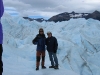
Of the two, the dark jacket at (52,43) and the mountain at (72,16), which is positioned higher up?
the dark jacket at (52,43)

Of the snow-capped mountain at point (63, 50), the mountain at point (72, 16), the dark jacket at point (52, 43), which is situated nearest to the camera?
the dark jacket at point (52, 43)

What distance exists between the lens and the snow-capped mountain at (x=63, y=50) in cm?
784

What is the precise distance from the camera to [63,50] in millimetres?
20641

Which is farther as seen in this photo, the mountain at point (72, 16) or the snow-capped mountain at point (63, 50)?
the mountain at point (72, 16)

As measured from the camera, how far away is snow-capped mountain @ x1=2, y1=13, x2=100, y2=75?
784 centimetres

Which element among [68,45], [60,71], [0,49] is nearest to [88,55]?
[68,45]

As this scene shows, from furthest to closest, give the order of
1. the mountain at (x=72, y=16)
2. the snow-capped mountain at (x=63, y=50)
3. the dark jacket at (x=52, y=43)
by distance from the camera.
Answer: the mountain at (x=72, y=16) < the snow-capped mountain at (x=63, y=50) < the dark jacket at (x=52, y=43)

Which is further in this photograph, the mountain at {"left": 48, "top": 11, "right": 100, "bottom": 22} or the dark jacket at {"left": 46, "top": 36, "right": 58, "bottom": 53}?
the mountain at {"left": 48, "top": 11, "right": 100, "bottom": 22}

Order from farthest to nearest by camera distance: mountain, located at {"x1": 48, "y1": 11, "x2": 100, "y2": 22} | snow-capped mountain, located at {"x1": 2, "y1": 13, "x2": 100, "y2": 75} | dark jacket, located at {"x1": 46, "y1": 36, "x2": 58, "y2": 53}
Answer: mountain, located at {"x1": 48, "y1": 11, "x2": 100, "y2": 22}
snow-capped mountain, located at {"x1": 2, "y1": 13, "x2": 100, "y2": 75}
dark jacket, located at {"x1": 46, "y1": 36, "x2": 58, "y2": 53}

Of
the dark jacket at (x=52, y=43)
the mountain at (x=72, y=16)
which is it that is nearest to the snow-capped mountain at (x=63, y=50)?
the dark jacket at (x=52, y=43)

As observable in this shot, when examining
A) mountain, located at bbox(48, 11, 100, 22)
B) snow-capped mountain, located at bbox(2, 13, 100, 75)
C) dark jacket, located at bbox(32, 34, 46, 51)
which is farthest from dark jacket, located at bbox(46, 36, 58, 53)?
mountain, located at bbox(48, 11, 100, 22)

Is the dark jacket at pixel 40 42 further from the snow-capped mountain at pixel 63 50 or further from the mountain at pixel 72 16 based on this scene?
the mountain at pixel 72 16

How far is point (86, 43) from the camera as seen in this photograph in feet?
96.9

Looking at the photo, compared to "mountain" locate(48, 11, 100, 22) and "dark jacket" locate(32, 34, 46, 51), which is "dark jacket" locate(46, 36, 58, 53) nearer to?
"dark jacket" locate(32, 34, 46, 51)
